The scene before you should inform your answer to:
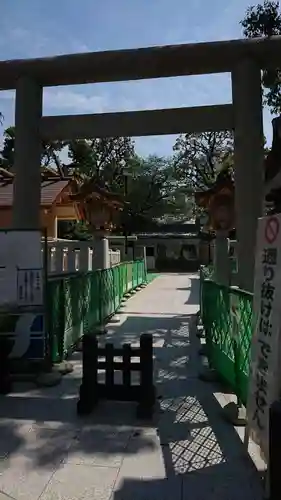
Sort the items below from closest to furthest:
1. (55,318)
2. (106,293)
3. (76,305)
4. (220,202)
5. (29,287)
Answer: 1. (29,287)
2. (55,318)
3. (76,305)
4. (220,202)
5. (106,293)

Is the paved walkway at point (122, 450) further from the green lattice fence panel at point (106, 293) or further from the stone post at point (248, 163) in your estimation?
the green lattice fence panel at point (106, 293)

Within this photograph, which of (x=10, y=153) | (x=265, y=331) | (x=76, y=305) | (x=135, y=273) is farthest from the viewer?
(x=10, y=153)

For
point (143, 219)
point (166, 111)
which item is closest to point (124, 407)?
point (166, 111)

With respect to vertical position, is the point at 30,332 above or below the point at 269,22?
below

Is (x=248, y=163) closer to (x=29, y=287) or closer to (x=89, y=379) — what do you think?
(x=29, y=287)

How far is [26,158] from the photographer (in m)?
7.14

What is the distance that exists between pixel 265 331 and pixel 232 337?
5.22 ft

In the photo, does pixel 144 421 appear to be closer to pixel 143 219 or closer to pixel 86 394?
pixel 86 394

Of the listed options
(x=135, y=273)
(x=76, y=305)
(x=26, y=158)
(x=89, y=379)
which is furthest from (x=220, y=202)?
(x=135, y=273)

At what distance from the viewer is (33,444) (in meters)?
3.80

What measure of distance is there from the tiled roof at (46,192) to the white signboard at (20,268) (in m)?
7.81

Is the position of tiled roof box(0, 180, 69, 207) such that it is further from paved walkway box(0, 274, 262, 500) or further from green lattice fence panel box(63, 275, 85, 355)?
paved walkway box(0, 274, 262, 500)

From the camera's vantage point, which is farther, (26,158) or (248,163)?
(26,158)

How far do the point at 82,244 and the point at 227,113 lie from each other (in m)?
6.94
